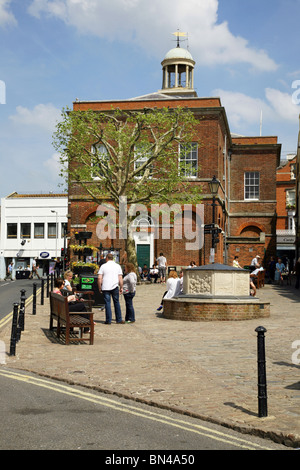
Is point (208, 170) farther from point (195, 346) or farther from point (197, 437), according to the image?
point (197, 437)

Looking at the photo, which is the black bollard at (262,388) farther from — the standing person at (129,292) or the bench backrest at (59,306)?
the standing person at (129,292)

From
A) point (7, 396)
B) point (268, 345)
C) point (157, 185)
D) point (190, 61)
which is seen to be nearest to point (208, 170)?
point (157, 185)

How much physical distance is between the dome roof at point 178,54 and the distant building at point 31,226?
77.1 ft

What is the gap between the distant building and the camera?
2808 inches

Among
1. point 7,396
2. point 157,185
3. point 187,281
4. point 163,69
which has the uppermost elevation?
point 163,69

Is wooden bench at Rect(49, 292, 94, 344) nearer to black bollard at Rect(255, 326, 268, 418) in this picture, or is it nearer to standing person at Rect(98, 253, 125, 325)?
standing person at Rect(98, 253, 125, 325)

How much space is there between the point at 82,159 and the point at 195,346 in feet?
74.1

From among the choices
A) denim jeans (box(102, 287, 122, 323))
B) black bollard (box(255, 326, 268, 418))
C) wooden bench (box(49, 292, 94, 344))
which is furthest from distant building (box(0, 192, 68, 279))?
black bollard (box(255, 326, 268, 418))

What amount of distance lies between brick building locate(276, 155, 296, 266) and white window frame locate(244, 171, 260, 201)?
17972 mm

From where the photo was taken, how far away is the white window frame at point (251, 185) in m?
50.0

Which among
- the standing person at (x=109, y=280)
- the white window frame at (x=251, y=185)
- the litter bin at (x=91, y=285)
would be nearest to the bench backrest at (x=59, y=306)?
the standing person at (x=109, y=280)

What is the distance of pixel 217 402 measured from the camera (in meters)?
6.98
